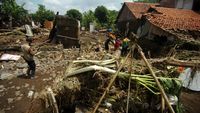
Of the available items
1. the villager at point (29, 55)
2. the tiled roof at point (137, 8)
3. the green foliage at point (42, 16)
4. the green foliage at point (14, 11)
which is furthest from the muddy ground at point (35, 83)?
the green foliage at point (42, 16)

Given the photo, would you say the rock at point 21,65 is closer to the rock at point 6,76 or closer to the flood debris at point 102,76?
the flood debris at point 102,76

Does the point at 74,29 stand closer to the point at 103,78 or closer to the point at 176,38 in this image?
the point at 176,38

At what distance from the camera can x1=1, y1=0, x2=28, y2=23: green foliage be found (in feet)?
74.7

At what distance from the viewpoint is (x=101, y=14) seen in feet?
145

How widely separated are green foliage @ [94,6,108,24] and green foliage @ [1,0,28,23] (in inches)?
773

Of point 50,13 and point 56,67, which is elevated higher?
point 50,13

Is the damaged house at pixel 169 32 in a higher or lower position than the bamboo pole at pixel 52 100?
higher

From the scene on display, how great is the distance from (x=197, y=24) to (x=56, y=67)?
32.8 ft

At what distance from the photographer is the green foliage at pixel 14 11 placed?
22.8 meters

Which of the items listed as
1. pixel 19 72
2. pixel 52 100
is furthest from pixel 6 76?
pixel 52 100

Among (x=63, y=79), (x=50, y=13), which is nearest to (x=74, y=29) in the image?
(x=63, y=79)

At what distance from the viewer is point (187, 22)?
16.4m

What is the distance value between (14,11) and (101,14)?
73.7 feet

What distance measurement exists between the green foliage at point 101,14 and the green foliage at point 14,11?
773 inches
